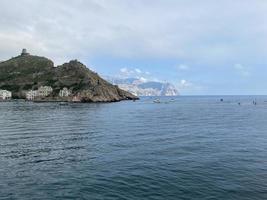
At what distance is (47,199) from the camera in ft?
105

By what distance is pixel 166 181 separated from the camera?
38.2 metres

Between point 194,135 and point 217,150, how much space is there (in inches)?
789

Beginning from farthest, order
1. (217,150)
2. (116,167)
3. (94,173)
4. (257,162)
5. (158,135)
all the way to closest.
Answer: (158,135) → (217,150) → (257,162) → (116,167) → (94,173)

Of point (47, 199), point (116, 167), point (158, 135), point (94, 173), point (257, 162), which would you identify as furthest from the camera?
point (158, 135)

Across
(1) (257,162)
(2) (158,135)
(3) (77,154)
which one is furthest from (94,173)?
(2) (158,135)

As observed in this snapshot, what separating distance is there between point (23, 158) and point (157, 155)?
20.4 meters

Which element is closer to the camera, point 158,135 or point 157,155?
point 157,155

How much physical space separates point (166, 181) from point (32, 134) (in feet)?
160

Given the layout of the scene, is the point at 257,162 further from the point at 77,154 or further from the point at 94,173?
the point at 77,154

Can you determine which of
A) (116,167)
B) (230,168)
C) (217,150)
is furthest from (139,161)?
(217,150)

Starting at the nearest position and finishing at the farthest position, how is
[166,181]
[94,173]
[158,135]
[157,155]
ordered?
[166,181]
[94,173]
[157,155]
[158,135]

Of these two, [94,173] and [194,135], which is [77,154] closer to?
[94,173]

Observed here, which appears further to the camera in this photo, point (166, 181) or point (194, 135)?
point (194, 135)

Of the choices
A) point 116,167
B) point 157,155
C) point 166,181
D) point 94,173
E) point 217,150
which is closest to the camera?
point 166,181
